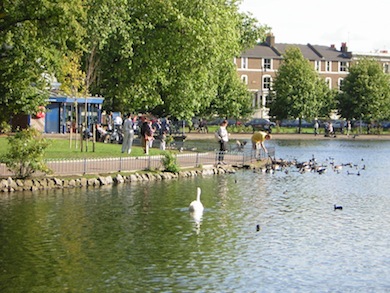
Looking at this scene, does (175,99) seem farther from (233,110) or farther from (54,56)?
(233,110)

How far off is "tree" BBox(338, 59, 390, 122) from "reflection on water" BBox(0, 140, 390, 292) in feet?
233

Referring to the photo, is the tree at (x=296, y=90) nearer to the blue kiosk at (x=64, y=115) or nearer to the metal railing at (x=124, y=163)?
the blue kiosk at (x=64, y=115)

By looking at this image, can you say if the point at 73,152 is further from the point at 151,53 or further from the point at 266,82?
the point at 266,82

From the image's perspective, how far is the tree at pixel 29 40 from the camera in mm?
27688

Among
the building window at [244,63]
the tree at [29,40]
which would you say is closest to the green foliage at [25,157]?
the tree at [29,40]

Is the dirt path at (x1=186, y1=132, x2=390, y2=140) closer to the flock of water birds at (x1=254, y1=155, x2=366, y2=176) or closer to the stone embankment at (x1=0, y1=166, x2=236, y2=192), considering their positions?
the flock of water birds at (x1=254, y1=155, x2=366, y2=176)

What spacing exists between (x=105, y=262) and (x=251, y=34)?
50781 millimetres

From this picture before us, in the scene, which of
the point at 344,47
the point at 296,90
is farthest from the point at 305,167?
the point at 344,47

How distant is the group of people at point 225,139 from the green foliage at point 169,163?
5299 mm

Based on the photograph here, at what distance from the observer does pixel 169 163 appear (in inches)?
1382

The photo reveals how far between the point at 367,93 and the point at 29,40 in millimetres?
77881

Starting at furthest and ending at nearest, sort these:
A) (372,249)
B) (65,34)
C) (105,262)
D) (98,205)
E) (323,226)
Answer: (65,34), (98,205), (323,226), (372,249), (105,262)

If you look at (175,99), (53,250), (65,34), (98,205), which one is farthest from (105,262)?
(175,99)

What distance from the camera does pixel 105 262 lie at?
17.7m
